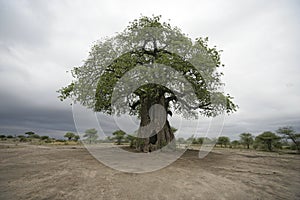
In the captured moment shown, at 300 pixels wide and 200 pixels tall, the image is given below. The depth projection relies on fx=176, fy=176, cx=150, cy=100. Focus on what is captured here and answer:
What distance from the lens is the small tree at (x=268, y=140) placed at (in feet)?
101

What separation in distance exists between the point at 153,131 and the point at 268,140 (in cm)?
2527

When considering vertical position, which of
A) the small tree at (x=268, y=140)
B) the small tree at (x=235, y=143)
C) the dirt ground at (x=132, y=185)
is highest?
the small tree at (x=268, y=140)

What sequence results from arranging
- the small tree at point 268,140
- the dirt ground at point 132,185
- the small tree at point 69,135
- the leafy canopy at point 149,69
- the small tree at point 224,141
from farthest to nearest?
the small tree at point 69,135 → the small tree at point 224,141 → the small tree at point 268,140 → the leafy canopy at point 149,69 → the dirt ground at point 132,185

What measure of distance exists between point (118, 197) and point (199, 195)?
2.50 meters

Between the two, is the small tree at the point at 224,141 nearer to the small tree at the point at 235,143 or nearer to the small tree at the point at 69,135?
the small tree at the point at 235,143

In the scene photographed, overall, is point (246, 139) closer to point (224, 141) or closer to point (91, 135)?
point (224, 141)

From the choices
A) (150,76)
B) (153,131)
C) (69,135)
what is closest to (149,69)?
(150,76)

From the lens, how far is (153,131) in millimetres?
17375

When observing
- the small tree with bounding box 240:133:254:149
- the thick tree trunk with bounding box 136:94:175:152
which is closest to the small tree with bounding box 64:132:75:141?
the thick tree trunk with bounding box 136:94:175:152

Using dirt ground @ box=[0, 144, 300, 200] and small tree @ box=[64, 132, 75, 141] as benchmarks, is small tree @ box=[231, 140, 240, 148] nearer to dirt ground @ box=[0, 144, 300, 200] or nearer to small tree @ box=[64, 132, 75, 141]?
dirt ground @ box=[0, 144, 300, 200]

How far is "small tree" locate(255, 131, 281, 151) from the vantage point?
30.7 metres

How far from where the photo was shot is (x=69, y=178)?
263 inches

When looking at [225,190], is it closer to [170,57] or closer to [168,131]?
[170,57]

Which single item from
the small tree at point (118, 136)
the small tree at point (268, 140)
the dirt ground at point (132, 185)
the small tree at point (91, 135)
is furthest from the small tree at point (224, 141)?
the dirt ground at point (132, 185)
